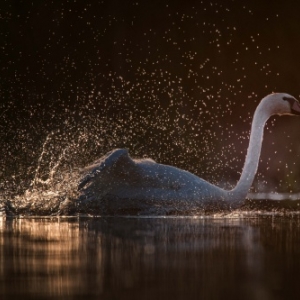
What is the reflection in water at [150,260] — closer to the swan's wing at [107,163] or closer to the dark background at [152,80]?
the swan's wing at [107,163]

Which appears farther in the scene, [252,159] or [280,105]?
[280,105]

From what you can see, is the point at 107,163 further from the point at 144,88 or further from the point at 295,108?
the point at 144,88

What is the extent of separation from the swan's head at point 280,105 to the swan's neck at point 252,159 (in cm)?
10

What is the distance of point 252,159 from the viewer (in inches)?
637

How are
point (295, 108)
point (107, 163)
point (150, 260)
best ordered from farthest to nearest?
point (295, 108), point (107, 163), point (150, 260)

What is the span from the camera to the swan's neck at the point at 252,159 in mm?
15594

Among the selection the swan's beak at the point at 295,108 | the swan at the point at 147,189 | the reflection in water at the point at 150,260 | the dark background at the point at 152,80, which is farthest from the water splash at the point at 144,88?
the reflection in water at the point at 150,260

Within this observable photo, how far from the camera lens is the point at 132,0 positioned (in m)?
28.4

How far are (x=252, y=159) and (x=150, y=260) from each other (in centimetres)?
667

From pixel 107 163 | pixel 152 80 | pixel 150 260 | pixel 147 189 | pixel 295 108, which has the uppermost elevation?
pixel 152 80

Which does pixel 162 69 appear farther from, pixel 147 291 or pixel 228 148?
pixel 147 291

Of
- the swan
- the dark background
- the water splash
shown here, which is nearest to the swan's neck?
the swan

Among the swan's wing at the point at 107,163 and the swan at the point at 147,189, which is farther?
the swan at the point at 147,189

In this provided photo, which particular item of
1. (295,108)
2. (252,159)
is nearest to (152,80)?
(295,108)
